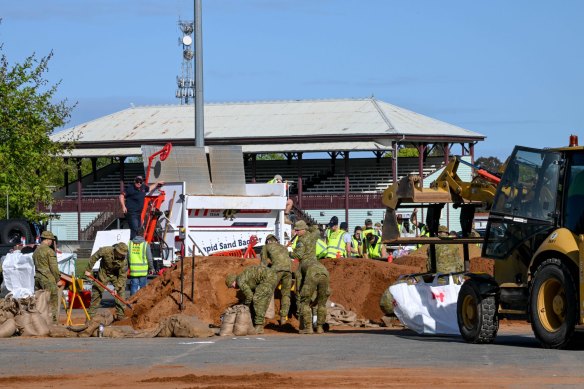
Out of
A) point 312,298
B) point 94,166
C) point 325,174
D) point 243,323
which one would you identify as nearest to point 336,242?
point 312,298

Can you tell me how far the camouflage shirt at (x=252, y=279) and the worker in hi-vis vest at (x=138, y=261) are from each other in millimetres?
4253

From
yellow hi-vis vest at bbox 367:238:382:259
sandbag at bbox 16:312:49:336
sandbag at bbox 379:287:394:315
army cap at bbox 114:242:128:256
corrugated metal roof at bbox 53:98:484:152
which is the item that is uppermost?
corrugated metal roof at bbox 53:98:484:152

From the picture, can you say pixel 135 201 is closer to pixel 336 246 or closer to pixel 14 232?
pixel 336 246

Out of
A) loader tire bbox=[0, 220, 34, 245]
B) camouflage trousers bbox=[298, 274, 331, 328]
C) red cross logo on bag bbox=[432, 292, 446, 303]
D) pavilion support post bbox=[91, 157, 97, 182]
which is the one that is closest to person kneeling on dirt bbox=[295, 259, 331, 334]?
camouflage trousers bbox=[298, 274, 331, 328]

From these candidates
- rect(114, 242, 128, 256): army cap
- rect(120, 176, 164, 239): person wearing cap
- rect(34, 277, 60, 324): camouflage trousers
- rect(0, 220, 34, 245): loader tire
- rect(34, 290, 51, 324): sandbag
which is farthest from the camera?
rect(0, 220, 34, 245): loader tire

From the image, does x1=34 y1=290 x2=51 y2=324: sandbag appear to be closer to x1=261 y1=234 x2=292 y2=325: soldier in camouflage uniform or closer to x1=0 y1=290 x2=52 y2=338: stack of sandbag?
x1=0 y1=290 x2=52 y2=338: stack of sandbag

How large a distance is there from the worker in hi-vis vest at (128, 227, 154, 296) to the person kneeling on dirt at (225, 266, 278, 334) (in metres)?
4.11

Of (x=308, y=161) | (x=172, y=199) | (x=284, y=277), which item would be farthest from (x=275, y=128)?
(x=284, y=277)

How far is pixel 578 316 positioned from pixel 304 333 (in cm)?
596

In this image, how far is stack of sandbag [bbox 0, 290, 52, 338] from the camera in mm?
19547

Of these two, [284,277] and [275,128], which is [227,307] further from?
[275,128]

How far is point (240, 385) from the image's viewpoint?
12.6m

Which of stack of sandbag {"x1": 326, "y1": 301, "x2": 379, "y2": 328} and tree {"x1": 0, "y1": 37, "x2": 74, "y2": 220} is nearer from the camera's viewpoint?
stack of sandbag {"x1": 326, "y1": 301, "x2": 379, "y2": 328}

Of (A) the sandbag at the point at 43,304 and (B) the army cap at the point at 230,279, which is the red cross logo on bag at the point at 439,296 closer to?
(B) the army cap at the point at 230,279
